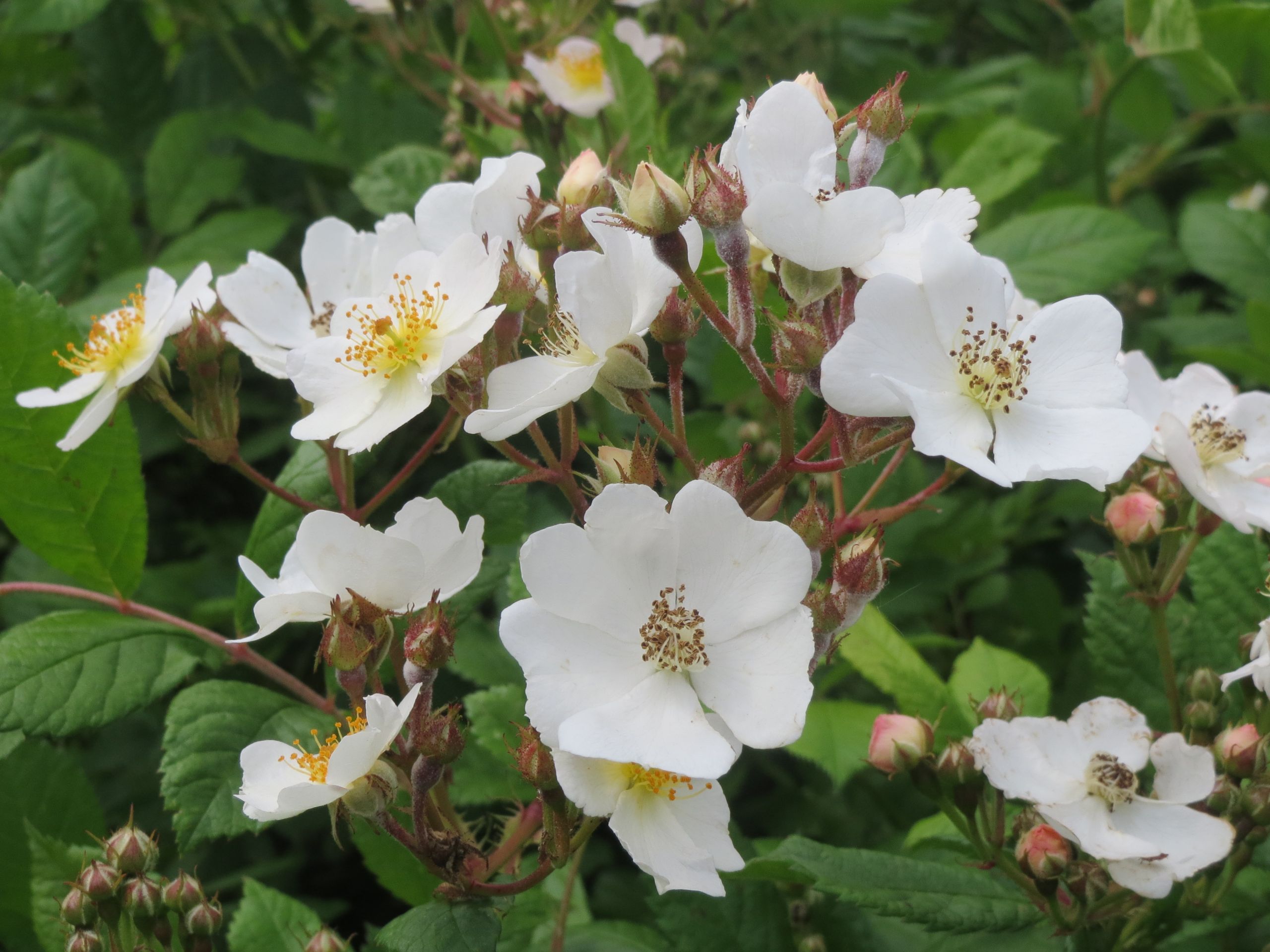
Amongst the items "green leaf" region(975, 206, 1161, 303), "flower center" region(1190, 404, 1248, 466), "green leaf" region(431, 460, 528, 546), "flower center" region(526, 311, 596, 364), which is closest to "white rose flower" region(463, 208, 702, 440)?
"flower center" region(526, 311, 596, 364)

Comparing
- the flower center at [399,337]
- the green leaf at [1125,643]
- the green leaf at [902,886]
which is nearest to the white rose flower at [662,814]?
the green leaf at [902,886]

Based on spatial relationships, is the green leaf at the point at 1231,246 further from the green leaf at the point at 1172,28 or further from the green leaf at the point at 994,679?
the green leaf at the point at 994,679

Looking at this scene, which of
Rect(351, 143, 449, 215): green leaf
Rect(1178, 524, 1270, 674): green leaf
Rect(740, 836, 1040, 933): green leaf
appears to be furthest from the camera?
Rect(351, 143, 449, 215): green leaf

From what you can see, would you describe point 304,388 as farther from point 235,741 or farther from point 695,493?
point 695,493

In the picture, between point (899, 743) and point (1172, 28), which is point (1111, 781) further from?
point (1172, 28)

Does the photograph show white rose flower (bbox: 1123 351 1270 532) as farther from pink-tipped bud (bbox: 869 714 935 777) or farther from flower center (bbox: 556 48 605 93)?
flower center (bbox: 556 48 605 93)

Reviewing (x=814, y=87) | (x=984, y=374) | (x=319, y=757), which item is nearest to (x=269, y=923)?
(x=319, y=757)

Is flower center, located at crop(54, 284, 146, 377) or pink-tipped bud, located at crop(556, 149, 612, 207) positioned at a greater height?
pink-tipped bud, located at crop(556, 149, 612, 207)
